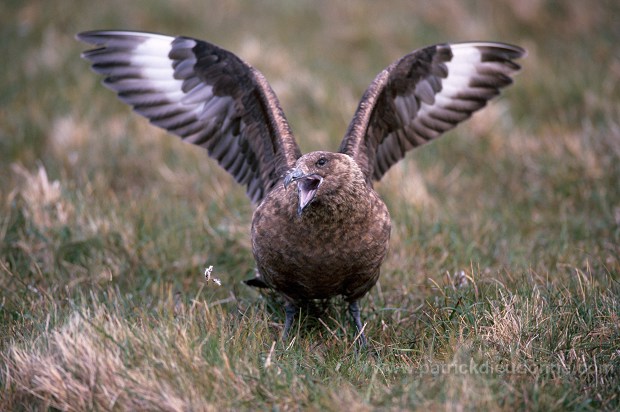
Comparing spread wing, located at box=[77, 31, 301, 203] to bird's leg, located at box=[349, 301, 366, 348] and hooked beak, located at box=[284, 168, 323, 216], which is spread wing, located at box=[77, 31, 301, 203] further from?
bird's leg, located at box=[349, 301, 366, 348]

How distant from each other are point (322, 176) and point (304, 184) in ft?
0.35

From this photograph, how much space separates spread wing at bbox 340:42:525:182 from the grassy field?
0.55m

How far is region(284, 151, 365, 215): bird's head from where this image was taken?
327cm

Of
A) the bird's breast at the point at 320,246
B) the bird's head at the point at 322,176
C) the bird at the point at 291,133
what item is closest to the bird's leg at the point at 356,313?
the bird at the point at 291,133

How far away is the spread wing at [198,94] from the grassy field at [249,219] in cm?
58

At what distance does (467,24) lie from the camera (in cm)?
760

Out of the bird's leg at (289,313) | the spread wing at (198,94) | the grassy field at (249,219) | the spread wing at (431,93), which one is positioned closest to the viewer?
the grassy field at (249,219)

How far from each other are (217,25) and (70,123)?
2.76 meters

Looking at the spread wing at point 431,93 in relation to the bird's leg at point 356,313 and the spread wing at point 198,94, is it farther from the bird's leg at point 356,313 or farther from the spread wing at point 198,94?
the bird's leg at point 356,313

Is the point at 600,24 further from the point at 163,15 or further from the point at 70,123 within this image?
the point at 70,123

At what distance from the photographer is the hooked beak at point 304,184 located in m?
3.23

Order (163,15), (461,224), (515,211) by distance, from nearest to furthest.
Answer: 1. (461,224)
2. (515,211)
3. (163,15)

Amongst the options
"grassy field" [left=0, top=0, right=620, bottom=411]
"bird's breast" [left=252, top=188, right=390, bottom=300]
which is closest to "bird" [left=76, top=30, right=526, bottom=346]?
"bird's breast" [left=252, top=188, right=390, bottom=300]

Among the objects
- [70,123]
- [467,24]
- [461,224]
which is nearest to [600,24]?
[467,24]
